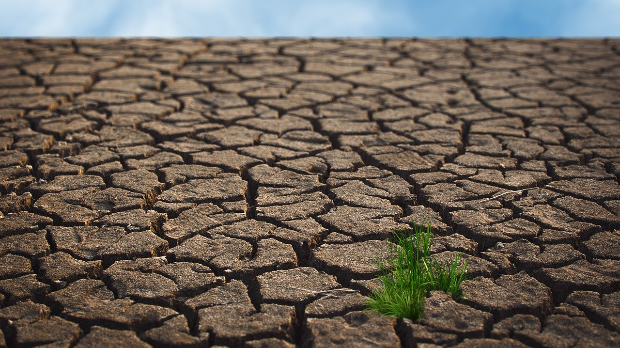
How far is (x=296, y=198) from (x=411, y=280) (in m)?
0.91

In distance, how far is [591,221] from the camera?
293 cm

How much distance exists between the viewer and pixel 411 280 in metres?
2.31

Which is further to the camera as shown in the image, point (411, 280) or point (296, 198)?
point (296, 198)

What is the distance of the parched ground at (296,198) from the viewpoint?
88.8 inches

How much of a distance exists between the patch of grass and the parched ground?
42 mm

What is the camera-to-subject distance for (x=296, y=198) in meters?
3.12

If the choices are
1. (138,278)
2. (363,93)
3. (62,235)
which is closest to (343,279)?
(138,278)

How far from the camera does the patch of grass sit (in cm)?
225

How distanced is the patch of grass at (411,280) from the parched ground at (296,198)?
4cm

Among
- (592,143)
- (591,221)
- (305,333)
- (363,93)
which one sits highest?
(363,93)

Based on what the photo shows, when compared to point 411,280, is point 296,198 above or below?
above

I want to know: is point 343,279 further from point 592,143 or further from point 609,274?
point 592,143

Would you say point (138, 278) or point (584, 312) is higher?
point (138, 278)

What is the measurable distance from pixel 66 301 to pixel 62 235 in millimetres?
505
